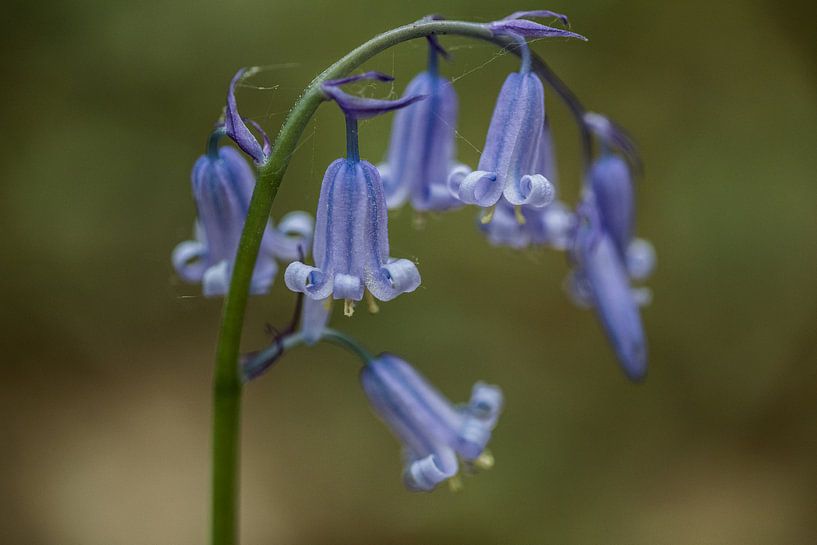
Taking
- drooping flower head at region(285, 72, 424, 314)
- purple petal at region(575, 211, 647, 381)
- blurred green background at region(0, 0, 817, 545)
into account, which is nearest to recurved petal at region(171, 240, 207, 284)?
drooping flower head at region(285, 72, 424, 314)

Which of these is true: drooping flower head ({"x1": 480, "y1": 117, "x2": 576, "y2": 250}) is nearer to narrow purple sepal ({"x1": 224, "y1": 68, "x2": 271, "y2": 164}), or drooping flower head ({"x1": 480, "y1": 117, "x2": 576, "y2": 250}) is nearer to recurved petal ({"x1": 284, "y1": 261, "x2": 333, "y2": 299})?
recurved petal ({"x1": 284, "y1": 261, "x2": 333, "y2": 299})

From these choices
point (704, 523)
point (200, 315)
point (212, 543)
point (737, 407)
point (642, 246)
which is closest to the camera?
point (212, 543)

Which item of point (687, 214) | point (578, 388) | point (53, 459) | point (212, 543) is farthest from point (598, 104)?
point (212, 543)

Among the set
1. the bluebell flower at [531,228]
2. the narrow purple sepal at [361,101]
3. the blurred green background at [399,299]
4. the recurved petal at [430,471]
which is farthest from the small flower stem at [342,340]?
the blurred green background at [399,299]

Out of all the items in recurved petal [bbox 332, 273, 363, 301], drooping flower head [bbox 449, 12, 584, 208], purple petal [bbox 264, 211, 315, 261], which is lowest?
purple petal [bbox 264, 211, 315, 261]

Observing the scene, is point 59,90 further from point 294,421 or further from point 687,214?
point 687,214

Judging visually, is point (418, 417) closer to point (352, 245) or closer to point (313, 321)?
point (313, 321)

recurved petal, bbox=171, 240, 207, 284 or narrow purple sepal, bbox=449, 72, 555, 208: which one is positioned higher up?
narrow purple sepal, bbox=449, 72, 555, 208
